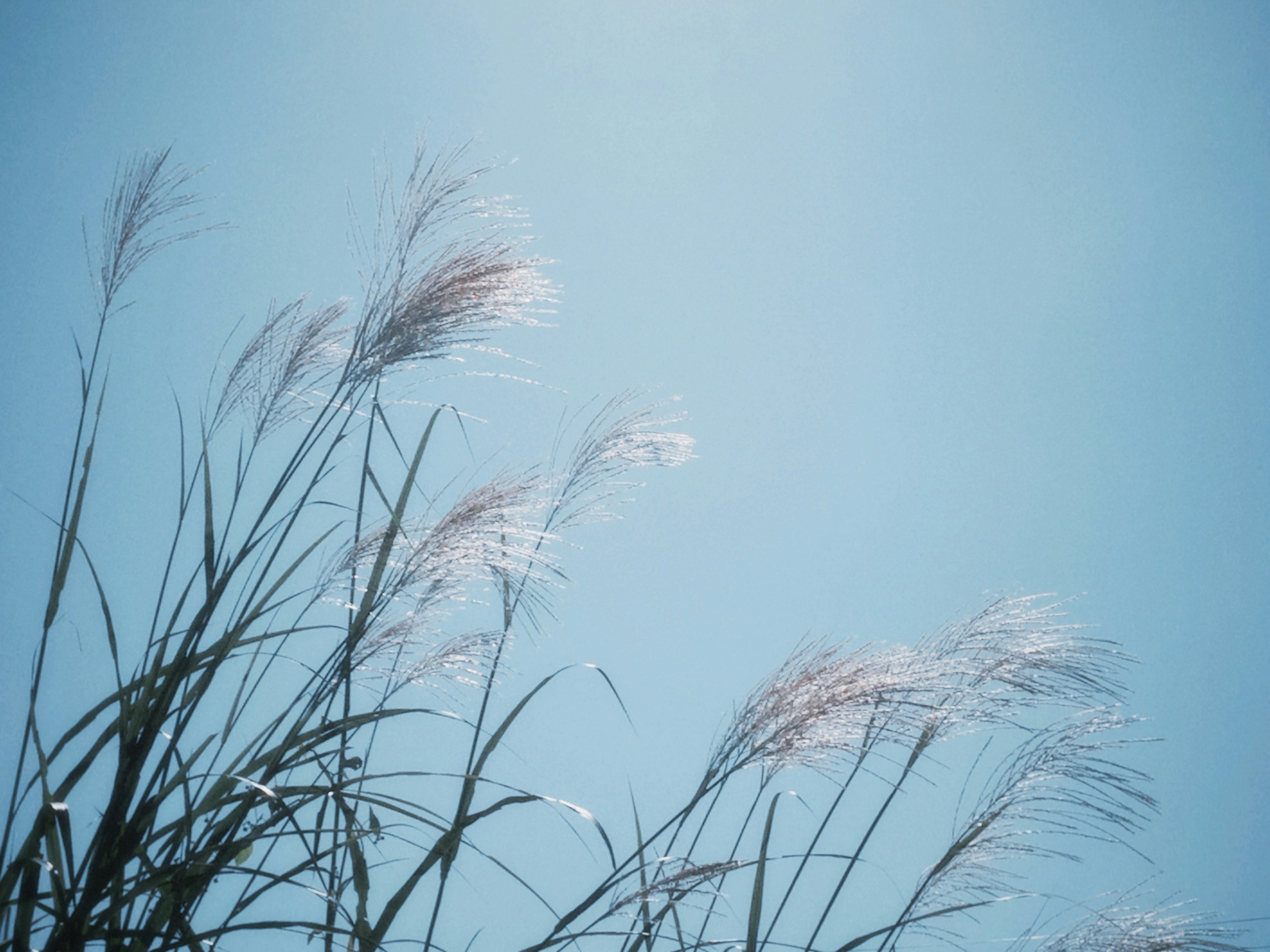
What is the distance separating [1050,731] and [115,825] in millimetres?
1330

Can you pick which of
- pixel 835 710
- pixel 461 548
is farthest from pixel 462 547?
pixel 835 710

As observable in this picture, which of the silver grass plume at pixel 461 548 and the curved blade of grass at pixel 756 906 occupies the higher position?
the silver grass plume at pixel 461 548

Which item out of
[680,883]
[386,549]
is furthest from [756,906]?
[386,549]

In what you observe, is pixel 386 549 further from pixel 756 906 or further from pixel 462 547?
pixel 756 906

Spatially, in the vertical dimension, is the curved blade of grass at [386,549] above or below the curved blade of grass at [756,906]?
above

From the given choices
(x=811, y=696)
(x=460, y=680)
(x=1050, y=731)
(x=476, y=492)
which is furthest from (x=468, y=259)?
(x=1050, y=731)

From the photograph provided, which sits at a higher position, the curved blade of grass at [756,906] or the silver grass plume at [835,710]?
the silver grass plume at [835,710]

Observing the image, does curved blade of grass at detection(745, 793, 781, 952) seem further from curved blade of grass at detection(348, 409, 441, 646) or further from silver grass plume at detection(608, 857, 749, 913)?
curved blade of grass at detection(348, 409, 441, 646)

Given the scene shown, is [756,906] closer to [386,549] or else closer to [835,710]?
[835,710]

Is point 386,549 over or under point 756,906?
over

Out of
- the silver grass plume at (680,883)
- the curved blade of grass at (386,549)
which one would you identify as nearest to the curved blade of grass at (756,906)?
the silver grass plume at (680,883)

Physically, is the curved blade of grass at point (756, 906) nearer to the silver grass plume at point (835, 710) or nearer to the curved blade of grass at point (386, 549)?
the silver grass plume at point (835, 710)

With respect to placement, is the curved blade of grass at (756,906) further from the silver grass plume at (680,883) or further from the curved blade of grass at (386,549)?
the curved blade of grass at (386,549)

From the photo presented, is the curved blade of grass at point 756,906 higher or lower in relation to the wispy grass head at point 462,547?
lower
